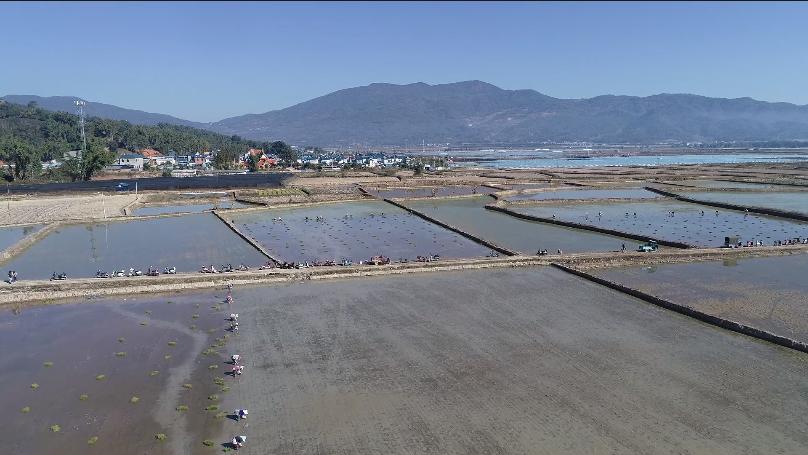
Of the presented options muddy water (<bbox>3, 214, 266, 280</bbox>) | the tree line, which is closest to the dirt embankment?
muddy water (<bbox>3, 214, 266, 280</bbox>)

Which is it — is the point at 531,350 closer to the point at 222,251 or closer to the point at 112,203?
the point at 222,251

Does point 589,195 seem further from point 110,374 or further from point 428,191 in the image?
point 110,374

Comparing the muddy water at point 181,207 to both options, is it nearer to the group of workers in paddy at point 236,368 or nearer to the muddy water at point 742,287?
the group of workers in paddy at point 236,368

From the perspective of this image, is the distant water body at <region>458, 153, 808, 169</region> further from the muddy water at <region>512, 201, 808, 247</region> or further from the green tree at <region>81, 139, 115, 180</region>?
the green tree at <region>81, 139, 115, 180</region>

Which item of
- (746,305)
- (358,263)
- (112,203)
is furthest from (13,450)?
(112,203)

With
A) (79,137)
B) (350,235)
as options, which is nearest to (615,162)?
(350,235)

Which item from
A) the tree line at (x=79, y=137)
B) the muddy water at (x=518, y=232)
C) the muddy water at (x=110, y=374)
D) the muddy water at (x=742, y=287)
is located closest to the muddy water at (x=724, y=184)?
the muddy water at (x=518, y=232)
